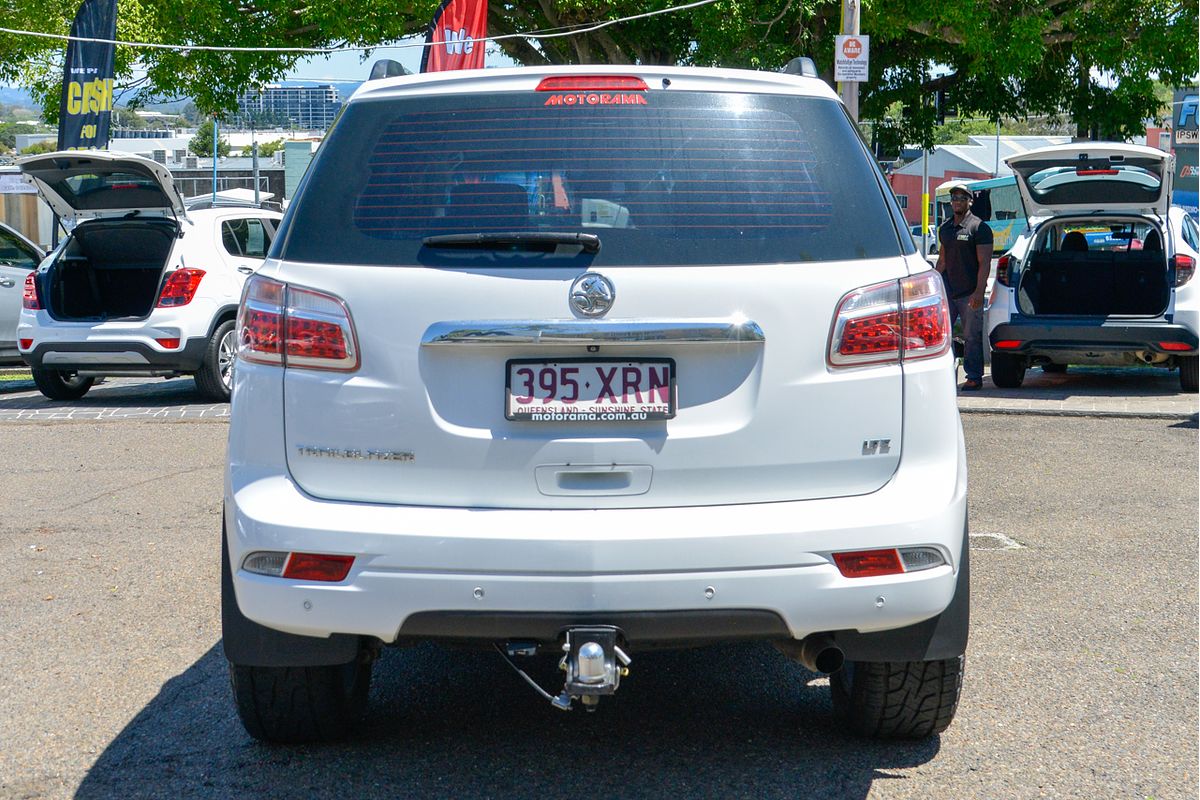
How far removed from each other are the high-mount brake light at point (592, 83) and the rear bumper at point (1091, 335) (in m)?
9.42

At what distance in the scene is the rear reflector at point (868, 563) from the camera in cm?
338

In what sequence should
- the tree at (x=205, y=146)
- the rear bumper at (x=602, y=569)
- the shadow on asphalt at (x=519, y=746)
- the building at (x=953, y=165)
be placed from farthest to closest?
1. the tree at (x=205, y=146)
2. the building at (x=953, y=165)
3. the shadow on asphalt at (x=519, y=746)
4. the rear bumper at (x=602, y=569)

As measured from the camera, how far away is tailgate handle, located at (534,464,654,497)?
3.36 meters

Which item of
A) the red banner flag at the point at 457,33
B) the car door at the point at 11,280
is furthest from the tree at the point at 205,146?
the car door at the point at 11,280

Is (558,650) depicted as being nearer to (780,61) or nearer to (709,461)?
(709,461)

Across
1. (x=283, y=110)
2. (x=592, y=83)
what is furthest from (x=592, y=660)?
(x=283, y=110)

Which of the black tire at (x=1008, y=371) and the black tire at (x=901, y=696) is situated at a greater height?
the black tire at (x=1008, y=371)

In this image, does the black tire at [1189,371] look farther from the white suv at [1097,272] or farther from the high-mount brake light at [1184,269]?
the high-mount brake light at [1184,269]

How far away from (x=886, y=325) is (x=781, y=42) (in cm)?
1873

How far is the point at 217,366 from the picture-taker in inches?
492

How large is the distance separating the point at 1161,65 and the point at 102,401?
14741 mm

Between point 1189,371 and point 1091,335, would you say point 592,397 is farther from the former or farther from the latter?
point 1189,371

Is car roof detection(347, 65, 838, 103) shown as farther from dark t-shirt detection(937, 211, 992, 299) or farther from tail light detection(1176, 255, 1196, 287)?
tail light detection(1176, 255, 1196, 287)

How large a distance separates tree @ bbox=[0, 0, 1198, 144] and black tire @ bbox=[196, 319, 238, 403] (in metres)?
10.1
